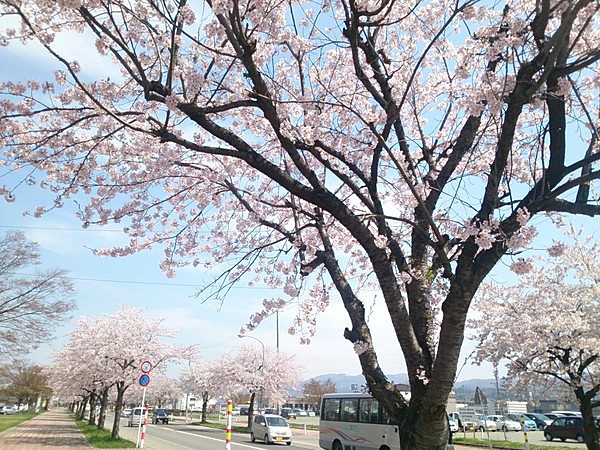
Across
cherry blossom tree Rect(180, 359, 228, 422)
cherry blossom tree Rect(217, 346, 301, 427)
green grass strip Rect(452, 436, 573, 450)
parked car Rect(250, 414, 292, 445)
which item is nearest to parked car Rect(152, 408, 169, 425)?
cherry blossom tree Rect(180, 359, 228, 422)

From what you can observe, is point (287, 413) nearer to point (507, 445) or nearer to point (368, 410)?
point (507, 445)

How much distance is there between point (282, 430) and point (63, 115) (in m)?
18.7

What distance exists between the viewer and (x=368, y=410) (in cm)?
1317

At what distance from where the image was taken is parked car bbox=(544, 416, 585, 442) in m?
22.7

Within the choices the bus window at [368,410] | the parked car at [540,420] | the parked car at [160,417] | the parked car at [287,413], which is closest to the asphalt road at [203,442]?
the bus window at [368,410]

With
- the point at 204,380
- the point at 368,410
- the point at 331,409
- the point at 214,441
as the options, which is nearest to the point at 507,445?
the point at 331,409

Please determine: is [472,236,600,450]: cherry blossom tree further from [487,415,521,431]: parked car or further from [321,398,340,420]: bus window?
[487,415,521,431]: parked car

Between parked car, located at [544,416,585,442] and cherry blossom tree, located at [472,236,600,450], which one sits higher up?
cherry blossom tree, located at [472,236,600,450]

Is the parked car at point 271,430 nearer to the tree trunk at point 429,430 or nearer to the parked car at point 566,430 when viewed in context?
the parked car at point 566,430

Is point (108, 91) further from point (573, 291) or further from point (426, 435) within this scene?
point (573, 291)

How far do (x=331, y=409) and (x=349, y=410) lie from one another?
1.16 meters

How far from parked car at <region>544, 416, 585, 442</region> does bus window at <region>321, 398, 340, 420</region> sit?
1510 centimetres

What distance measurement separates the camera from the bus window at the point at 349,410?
1375 centimetres

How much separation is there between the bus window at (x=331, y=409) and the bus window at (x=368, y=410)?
1364 mm
